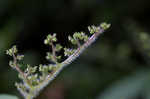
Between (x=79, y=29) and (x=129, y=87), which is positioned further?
(x=79, y=29)

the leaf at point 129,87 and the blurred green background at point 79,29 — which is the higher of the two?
the blurred green background at point 79,29

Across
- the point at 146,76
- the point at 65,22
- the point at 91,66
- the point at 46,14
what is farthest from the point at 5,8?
the point at 146,76

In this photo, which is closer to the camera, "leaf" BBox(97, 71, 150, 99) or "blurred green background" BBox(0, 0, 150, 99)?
"leaf" BBox(97, 71, 150, 99)

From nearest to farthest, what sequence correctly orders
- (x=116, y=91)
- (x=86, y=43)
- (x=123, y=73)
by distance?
1. (x=86, y=43)
2. (x=116, y=91)
3. (x=123, y=73)

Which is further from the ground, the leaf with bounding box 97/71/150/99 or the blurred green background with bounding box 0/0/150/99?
the blurred green background with bounding box 0/0/150/99

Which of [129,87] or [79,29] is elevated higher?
[79,29]

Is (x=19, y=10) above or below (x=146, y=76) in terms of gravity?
above

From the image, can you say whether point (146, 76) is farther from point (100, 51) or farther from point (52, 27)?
point (52, 27)

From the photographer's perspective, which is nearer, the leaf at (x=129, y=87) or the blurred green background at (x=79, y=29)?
the leaf at (x=129, y=87)
